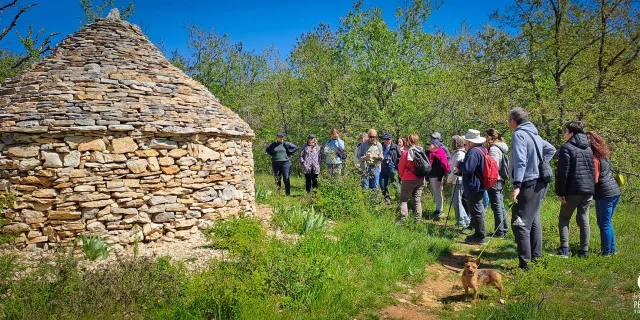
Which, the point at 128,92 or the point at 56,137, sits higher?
the point at 128,92

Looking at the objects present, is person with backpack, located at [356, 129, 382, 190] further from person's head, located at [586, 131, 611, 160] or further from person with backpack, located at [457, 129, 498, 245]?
person's head, located at [586, 131, 611, 160]

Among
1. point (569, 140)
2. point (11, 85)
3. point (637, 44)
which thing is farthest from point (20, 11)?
point (637, 44)

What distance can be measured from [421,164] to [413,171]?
28cm

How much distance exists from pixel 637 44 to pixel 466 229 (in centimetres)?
756

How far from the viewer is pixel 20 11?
47.8ft

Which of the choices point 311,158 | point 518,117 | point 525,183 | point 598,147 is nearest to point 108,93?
point 311,158

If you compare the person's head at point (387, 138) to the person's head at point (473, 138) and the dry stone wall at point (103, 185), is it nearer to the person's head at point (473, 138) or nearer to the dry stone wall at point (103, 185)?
the person's head at point (473, 138)

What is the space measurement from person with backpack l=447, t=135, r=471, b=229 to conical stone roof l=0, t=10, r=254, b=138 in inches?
162

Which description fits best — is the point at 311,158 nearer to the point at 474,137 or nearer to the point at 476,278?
the point at 474,137

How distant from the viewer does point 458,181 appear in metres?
6.80

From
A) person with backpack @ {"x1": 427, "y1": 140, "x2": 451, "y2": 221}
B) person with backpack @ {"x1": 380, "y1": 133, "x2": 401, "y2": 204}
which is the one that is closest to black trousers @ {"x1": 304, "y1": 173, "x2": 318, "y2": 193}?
person with backpack @ {"x1": 380, "y1": 133, "x2": 401, "y2": 204}

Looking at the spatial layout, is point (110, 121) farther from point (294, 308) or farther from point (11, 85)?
point (294, 308)

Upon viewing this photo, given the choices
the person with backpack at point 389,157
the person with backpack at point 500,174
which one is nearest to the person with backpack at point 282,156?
the person with backpack at point 389,157

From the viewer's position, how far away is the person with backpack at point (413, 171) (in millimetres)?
6652
